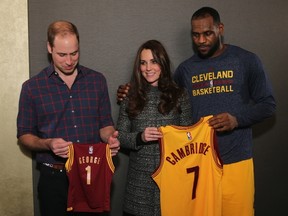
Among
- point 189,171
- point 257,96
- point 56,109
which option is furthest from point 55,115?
point 257,96

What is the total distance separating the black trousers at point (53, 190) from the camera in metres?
2.07

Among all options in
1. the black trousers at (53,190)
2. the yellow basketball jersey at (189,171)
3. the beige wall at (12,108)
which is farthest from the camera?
the beige wall at (12,108)

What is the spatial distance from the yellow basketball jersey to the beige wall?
1107mm

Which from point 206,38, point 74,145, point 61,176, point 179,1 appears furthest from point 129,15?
point 61,176

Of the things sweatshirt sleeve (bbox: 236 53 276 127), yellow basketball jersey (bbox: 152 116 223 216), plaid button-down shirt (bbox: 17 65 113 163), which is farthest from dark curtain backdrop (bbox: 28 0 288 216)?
yellow basketball jersey (bbox: 152 116 223 216)

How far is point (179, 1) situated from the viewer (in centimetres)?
261

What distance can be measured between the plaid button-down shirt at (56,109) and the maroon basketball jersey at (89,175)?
0.58ft

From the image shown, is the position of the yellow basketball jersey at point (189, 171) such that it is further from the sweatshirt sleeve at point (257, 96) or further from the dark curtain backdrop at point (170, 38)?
the dark curtain backdrop at point (170, 38)

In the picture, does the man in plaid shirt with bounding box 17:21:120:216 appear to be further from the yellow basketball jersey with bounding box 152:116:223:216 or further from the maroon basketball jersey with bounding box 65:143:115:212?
the yellow basketball jersey with bounding box 152:116:223:216

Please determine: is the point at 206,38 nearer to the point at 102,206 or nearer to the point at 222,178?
the point at 222,178

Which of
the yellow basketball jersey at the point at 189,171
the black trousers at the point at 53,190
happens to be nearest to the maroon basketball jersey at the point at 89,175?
the black trousers at the point at 53,190

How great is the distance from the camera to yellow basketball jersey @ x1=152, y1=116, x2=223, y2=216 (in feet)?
6.47

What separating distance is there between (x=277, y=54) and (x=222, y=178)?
4.22 ft

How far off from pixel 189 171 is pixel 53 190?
2.76 feet
